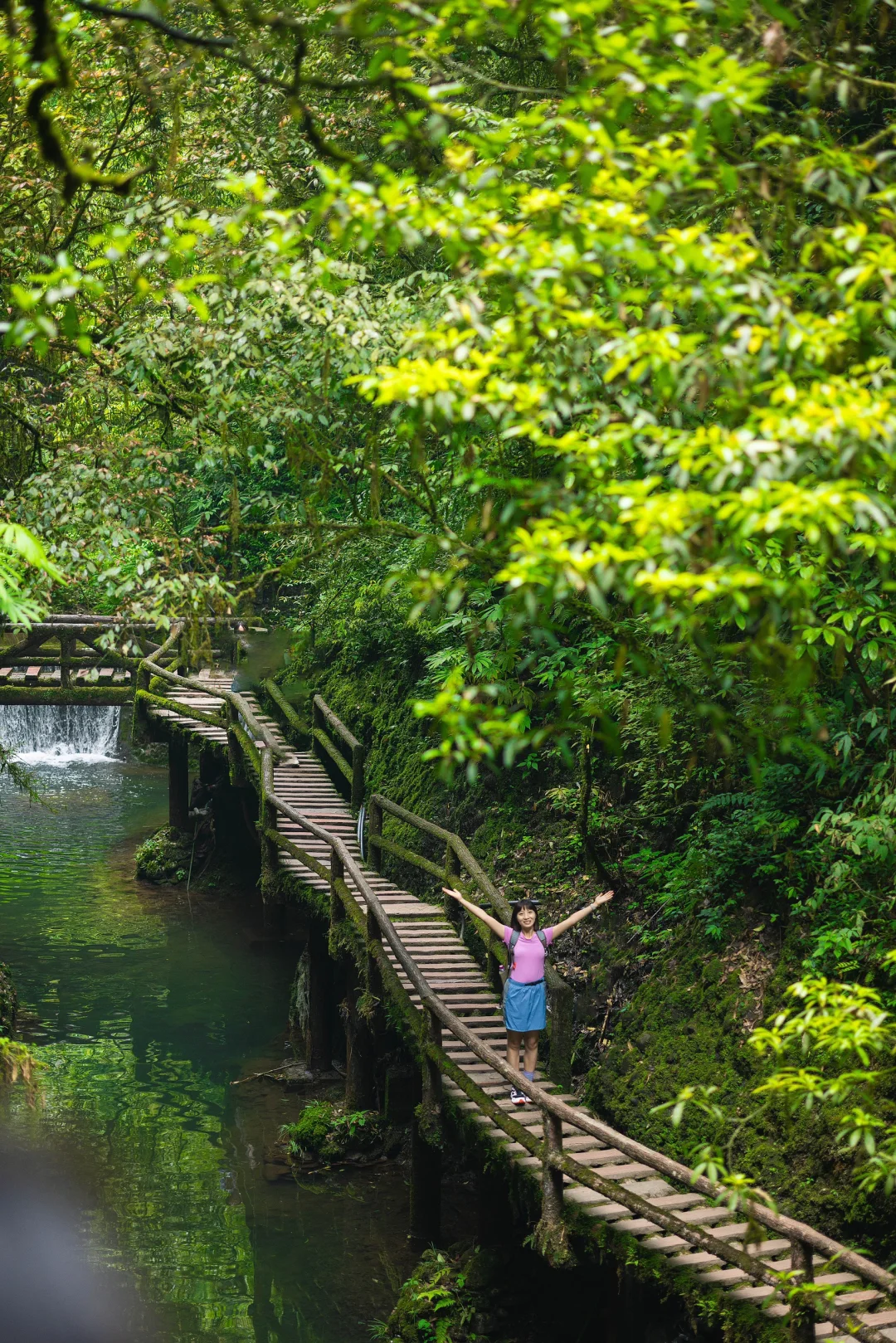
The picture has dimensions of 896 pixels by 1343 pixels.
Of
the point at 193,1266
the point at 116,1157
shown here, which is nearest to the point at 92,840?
the point at 116,1157

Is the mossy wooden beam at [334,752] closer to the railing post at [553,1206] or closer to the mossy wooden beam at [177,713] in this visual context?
the mossy wooden beam at [177,713]

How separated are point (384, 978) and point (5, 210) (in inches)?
336

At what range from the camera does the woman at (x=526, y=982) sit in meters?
11.1

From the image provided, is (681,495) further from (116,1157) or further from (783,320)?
(116,1157)

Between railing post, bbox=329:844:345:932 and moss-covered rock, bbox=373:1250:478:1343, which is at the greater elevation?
railing post, bbox=329:844:345:932

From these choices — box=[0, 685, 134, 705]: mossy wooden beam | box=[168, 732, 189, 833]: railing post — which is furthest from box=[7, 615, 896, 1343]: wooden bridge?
box=[168, 732, 189, 833]: railing post

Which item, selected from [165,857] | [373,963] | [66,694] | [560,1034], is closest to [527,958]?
[560,1034]

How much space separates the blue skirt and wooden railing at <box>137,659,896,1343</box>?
344 millimetres

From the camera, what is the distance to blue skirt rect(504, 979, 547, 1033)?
11.2m

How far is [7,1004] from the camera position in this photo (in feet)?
60.9

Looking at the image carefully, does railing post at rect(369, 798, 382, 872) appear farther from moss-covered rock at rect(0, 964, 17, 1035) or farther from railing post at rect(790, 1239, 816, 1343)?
railing post at rect(790, 1239, 816, 1343)

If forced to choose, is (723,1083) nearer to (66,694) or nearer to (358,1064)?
(358,1064)

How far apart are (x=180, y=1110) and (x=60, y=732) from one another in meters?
18.8

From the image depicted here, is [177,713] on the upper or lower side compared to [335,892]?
lower
